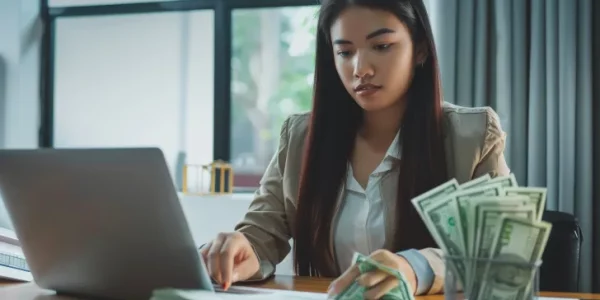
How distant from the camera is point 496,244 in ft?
2.06

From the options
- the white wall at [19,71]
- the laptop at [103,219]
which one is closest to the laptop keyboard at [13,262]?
the laptop at [103,219]

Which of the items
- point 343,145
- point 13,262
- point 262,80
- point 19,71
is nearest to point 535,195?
point 343,145

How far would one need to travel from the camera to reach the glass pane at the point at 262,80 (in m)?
2.92

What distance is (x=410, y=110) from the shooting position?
51.2 inches

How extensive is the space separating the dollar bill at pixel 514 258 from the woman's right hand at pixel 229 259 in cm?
41

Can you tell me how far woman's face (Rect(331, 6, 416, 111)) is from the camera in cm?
120

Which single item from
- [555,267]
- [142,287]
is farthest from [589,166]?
[142,287]

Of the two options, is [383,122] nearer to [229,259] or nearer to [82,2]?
[229,259]

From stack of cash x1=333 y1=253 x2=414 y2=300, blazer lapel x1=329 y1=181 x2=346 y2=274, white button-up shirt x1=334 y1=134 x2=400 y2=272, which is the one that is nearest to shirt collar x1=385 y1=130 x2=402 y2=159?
white button-up shirt x1=334 y1=134 x2=400 y2=272

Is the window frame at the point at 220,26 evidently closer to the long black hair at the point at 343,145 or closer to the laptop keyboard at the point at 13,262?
the long black hair at the point at 343,145

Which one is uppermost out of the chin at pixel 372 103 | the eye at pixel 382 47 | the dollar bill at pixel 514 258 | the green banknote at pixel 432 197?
the eye at pixel 382 47

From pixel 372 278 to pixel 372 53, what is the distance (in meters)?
0.57

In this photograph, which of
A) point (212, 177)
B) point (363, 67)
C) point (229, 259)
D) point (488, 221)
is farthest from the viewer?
point (212, 177)

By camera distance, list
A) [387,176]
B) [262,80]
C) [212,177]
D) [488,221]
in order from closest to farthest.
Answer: [488,221], [387,176], [212,177], [262,80]
